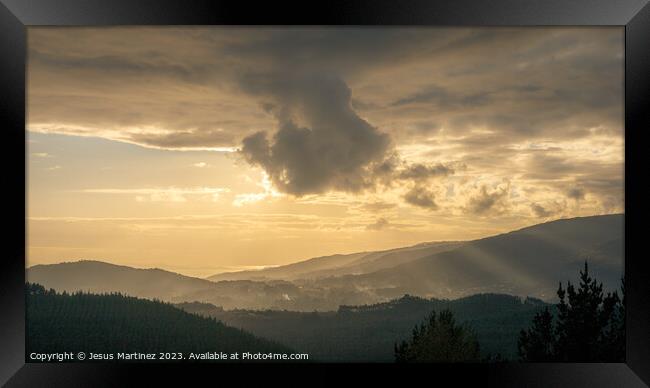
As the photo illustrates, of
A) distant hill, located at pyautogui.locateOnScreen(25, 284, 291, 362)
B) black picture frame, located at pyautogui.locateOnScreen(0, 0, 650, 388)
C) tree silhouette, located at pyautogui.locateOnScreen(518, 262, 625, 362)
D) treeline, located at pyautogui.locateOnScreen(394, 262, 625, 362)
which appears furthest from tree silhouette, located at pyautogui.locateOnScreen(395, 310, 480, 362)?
distant hill, located at pyautogui.locateOnScreen(25, 284, 291, 362)

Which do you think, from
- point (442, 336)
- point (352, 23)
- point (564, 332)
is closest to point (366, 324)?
point (442, 336)

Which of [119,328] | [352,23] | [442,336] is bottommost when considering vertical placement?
[442,336]

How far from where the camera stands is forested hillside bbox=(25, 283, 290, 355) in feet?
19.0

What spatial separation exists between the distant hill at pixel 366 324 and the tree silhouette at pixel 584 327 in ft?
1.45

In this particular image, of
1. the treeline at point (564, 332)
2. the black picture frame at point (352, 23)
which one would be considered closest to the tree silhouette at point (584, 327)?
the treeline at point (564, 332)

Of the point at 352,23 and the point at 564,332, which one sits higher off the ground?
the point at 352,23

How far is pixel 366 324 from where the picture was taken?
28.5ft

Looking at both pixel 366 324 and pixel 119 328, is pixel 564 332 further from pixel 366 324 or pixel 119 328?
pixel 119 328

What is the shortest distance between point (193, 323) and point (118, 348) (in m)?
1.23

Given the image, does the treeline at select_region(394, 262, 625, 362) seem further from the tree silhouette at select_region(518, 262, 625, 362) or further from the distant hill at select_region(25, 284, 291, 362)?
the distant hill at select_region(25, 284, 291, 362)

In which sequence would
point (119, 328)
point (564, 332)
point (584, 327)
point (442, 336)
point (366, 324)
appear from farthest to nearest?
point (584, 327), point (564, 332), point (442, 336), point (366, 324), point (119, 328)

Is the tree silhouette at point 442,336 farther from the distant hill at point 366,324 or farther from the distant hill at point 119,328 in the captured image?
the distant hill at point 119,328

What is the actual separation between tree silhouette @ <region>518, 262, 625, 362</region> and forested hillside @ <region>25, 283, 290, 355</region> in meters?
3.64

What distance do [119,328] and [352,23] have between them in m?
4.13
